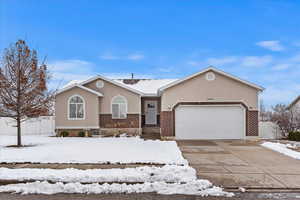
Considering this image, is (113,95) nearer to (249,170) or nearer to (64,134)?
(64,134)

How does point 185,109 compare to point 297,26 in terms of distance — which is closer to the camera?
point 297,26

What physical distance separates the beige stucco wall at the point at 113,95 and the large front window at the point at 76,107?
4.64 ft

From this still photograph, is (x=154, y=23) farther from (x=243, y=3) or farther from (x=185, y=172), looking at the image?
(x=185, y=172)

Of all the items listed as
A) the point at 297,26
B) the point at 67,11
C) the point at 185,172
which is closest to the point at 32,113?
the point at 67,11

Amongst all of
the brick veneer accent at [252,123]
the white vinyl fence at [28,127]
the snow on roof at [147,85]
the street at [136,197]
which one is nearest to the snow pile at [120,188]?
the street at [136,197]

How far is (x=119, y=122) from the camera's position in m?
19.4

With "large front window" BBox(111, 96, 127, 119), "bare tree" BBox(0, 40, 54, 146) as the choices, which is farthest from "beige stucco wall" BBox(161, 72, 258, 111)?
"bare tree" BBox(0, 40, 54, 146)

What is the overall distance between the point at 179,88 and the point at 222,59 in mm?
6982

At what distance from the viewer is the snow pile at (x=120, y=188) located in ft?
19.2

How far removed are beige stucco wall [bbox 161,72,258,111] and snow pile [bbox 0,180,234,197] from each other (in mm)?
11185

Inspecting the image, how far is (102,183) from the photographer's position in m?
6.43

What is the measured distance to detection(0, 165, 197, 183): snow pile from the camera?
653 cm

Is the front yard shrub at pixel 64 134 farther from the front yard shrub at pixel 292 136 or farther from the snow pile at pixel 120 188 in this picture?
the front yard shrub at pixel 292 136

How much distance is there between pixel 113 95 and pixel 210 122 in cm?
744
